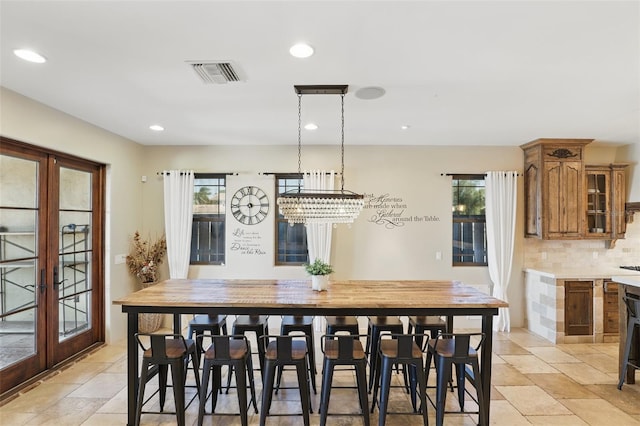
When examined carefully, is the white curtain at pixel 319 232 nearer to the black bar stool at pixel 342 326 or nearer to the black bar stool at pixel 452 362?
the black bar stool at pixel 342 326

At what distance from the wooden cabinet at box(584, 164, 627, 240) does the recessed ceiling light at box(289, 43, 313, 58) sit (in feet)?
15.4

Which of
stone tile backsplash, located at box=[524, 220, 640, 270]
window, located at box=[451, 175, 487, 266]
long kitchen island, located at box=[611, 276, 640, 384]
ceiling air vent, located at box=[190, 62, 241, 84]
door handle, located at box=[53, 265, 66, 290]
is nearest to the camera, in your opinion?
ceiling air vent, located at box=[190, 62, 241, 84]

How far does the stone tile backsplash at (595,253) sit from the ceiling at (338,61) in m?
1.81

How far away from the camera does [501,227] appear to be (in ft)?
16.3

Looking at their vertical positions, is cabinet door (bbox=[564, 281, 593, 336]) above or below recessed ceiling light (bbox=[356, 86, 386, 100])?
below

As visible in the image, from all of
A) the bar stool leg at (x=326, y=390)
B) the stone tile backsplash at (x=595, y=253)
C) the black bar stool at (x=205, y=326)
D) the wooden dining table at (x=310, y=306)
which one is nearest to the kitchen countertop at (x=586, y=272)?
the stone tile backsplash at (x=595, y=253)

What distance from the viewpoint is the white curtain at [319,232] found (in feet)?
16.1

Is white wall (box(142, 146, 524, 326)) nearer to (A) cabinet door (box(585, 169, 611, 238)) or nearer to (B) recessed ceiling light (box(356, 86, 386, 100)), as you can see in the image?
(A) cabinet door (box(585, 169, 611, 238))


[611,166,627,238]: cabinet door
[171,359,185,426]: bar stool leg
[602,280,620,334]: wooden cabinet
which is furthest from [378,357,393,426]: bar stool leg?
[611,166,627,238]: cabinet door

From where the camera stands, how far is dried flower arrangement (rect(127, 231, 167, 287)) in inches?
187

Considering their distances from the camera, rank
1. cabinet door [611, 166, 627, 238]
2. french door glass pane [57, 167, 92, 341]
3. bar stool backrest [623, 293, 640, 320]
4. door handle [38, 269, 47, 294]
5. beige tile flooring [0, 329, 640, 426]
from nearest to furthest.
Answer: beige tile flooring [0, 329, 640, 426] < bar stool backrest [623, 293, 640, 320] < door handle [38, 269, 47, 294] < french door glass pane [57, 167, 92, 341] < cabinet door [611, 166, 627, 238]

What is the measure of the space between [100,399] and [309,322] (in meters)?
1.98

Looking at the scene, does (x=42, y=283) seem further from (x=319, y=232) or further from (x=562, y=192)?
(x=562, y=192)

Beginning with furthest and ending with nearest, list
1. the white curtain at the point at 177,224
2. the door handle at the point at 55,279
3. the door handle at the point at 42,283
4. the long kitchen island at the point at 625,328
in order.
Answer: the white curtain at the point at 177,224 → the door handle at the point at 55,279 → the door handle at the point at 42,283 → the long kitchen island at the point at 625,328
